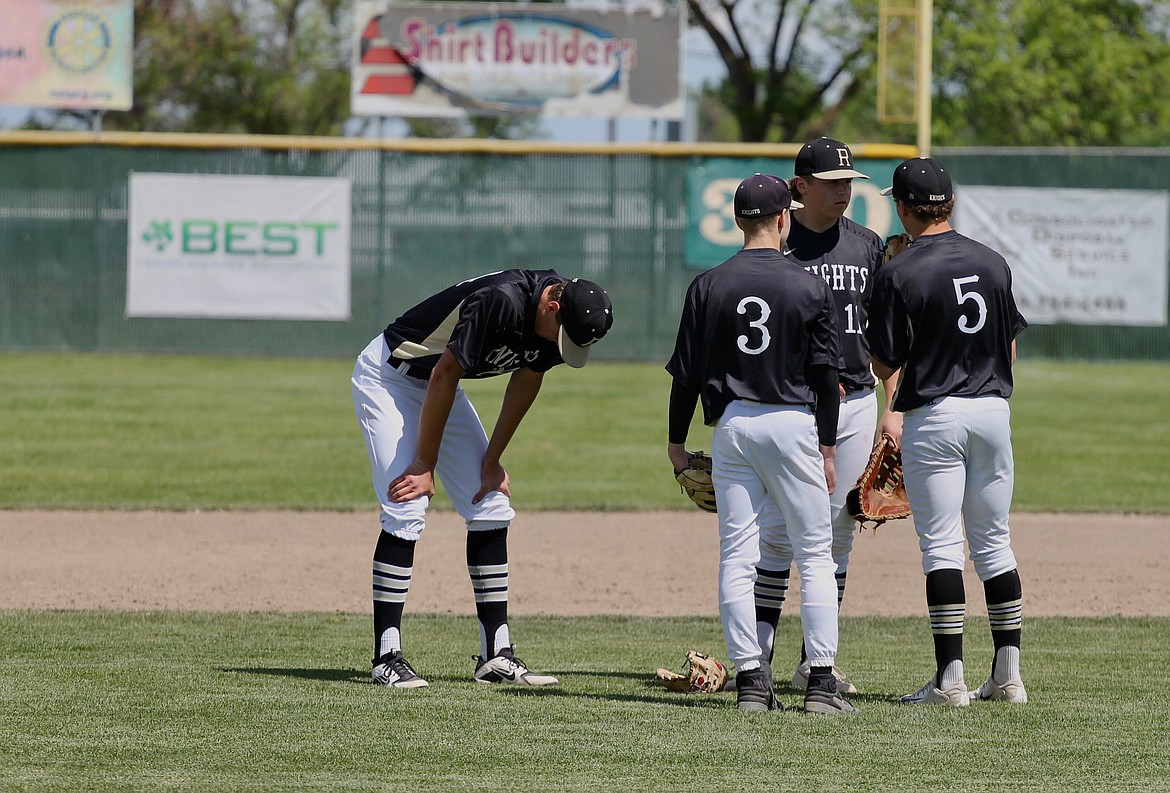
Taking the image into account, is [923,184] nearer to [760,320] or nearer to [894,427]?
[760,320]

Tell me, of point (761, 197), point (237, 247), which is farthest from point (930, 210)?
point (237, 247)

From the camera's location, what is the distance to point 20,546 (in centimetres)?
893

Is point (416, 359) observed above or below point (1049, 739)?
above

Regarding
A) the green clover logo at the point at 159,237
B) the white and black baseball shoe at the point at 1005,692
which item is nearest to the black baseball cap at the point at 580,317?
the white and black baseball shoe at the point at 1005,692

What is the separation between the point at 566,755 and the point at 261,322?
1655 cm

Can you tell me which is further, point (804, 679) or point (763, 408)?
point (804, 679)

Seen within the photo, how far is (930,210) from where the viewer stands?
17.1 ft

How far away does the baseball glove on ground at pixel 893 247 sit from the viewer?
18.8 feet

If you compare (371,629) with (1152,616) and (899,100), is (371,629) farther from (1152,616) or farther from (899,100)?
(899,100)

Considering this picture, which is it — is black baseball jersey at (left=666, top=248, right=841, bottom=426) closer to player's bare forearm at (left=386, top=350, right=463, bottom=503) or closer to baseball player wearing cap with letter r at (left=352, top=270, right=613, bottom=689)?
baseball player wearing cap with letter r at (left=352, top=270, right=613, bottom=689)

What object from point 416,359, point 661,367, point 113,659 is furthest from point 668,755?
point 661,367

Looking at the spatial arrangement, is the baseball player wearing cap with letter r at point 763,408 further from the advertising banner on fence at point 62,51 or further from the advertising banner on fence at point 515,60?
the advertising banner on fence at point 62,51

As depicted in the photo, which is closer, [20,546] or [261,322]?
[20,546]

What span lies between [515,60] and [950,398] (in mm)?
18021
